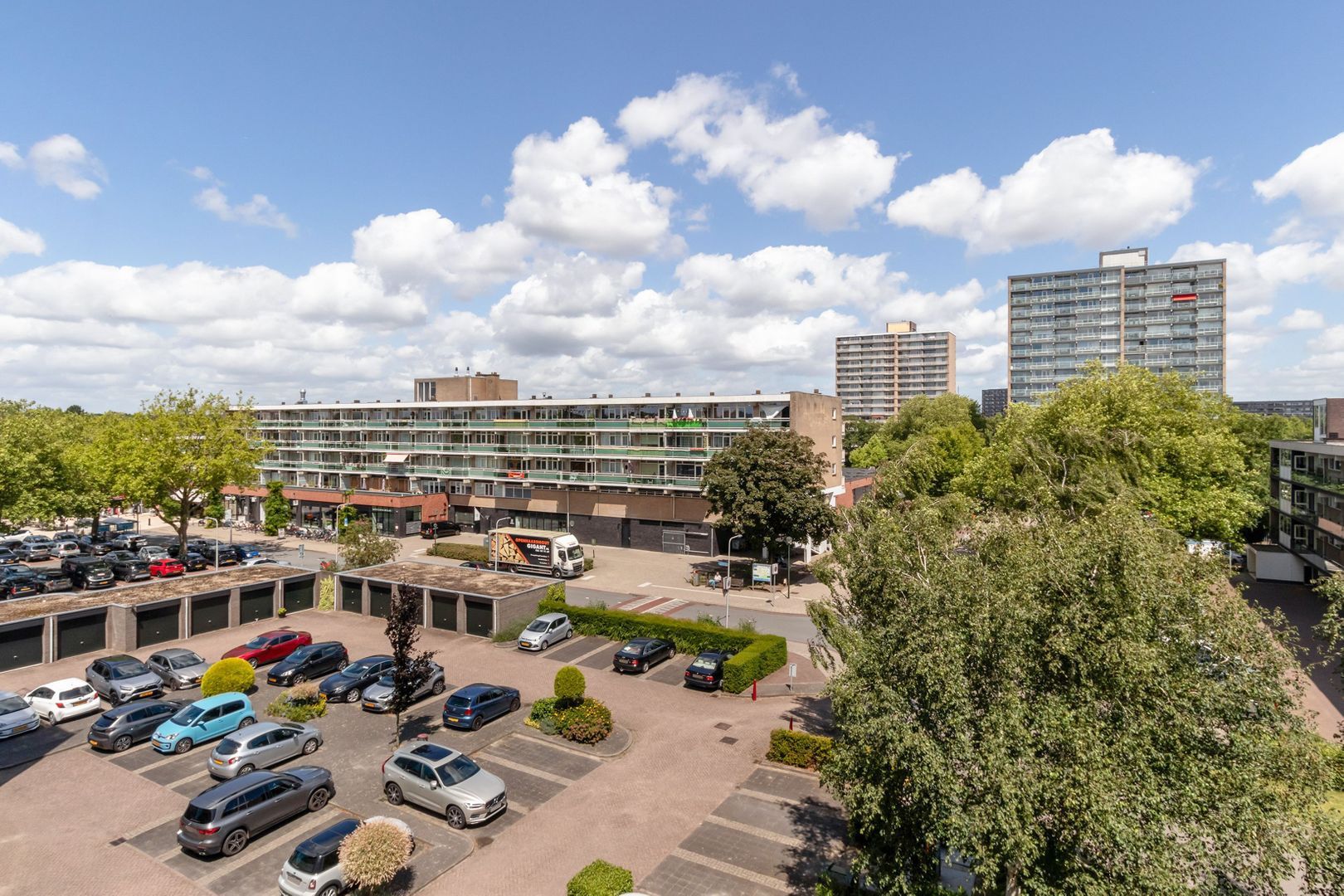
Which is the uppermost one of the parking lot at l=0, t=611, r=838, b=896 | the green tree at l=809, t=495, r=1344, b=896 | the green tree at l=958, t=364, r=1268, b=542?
the green tree at l=958, t=364, r=1268, b=542

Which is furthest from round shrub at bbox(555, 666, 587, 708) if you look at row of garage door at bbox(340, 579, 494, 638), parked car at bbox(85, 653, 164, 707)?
parked car at bbox(85, 653, 164, 707)

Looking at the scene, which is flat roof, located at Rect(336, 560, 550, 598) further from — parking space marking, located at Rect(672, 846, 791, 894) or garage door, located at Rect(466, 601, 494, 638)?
parking space marking, located at Rect(672, 846, 791, 894)

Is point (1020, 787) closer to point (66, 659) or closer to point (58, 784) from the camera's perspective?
point (58, 784)

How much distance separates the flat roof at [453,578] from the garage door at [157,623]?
8.97 m

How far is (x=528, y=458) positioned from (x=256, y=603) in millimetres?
32413

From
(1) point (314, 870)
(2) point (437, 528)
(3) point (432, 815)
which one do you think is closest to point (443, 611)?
(3) point (432, 815)

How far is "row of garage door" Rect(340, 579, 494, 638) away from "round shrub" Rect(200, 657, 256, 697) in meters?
8.22

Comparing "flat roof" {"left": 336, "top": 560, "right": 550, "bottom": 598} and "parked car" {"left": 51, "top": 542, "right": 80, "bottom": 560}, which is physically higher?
"flat roof" {"left": 336, "top": 560, "right": 550, "bottom": 598}

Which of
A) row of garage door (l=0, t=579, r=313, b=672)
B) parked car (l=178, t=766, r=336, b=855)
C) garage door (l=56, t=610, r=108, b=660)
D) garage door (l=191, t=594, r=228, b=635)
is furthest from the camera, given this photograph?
garage door (l=191, t=594, r=228, b=635)

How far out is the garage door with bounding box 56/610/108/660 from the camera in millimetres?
34375

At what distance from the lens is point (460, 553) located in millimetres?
58500

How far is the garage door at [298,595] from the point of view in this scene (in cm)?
4369

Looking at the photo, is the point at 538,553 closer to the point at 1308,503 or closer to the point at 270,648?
the point at 270,648

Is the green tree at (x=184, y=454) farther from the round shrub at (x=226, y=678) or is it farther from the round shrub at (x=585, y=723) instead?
the round shrub at (x=585, y=723)
